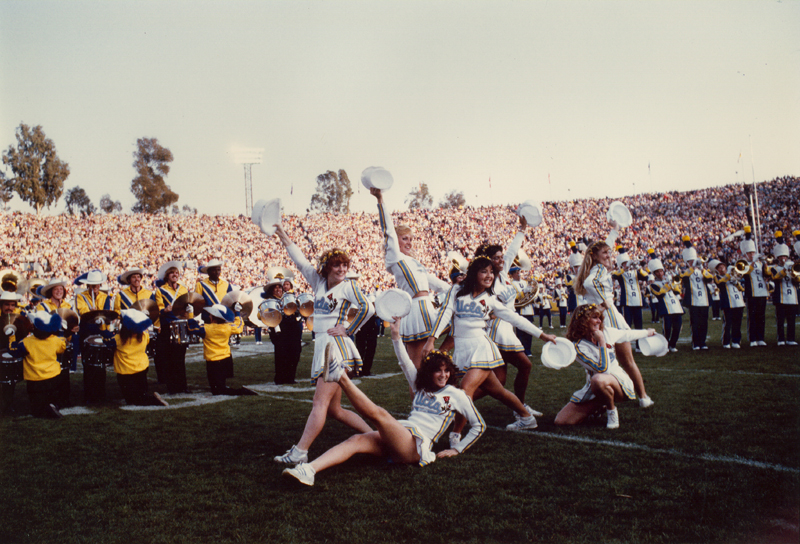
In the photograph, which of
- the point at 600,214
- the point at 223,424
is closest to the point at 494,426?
the point at 223,424

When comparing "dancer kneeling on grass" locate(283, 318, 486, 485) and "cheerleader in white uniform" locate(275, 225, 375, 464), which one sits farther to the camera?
"cheerleader in white uniform" locate(275, 225, 375, 464)

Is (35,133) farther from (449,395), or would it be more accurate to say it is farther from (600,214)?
(449,395)

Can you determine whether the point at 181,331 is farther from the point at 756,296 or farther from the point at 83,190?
the point at 83,190

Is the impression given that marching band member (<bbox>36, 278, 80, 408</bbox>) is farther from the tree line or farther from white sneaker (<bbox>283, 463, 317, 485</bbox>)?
the tree line

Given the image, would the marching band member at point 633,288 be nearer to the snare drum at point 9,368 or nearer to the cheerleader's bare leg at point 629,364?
the cheerleader's bare leg at point 629,364

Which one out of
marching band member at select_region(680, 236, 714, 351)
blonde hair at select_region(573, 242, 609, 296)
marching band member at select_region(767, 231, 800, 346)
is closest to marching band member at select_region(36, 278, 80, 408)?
blonde hair at select_region(573, 242, 609, 296)

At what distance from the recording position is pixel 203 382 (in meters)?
8.90

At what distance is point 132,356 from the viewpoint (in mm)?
6883

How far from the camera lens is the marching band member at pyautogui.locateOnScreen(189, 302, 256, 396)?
23.7ft

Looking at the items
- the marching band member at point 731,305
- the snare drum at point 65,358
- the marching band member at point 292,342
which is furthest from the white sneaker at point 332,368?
the marching band member at point 731,305

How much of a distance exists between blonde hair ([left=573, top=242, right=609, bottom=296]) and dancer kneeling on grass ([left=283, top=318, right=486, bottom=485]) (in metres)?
2.47

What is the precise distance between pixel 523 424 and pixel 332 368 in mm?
1951

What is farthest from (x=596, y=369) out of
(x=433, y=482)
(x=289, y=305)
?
(x=289, y=305)

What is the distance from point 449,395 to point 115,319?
15.5 ft
